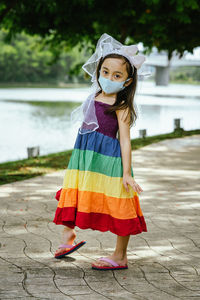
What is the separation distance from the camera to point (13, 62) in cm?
6981

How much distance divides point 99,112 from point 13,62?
68.7 metres

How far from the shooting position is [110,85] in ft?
11.3

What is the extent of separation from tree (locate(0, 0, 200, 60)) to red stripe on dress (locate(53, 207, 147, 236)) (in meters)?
7.75

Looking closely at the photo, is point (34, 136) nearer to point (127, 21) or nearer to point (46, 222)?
point (127, 21)

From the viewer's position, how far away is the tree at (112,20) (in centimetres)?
1122

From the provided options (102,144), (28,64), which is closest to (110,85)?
(102,144)

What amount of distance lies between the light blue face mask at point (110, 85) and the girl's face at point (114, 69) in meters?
0.03

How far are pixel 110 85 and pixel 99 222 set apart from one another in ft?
3.27

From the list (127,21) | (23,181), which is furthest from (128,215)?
(127,21)

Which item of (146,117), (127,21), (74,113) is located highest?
(127,21)

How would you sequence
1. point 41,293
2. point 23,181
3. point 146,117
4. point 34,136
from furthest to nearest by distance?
point 146,117 < point 34,136 < point 23,181 < point 41,293

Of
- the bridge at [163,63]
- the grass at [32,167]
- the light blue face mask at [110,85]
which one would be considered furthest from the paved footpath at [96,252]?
the bridge at [163,63]

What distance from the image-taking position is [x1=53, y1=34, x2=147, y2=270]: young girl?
11.2 feet

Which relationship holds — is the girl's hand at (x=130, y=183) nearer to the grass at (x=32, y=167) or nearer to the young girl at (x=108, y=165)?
the young girl at (x=108, y=165)
